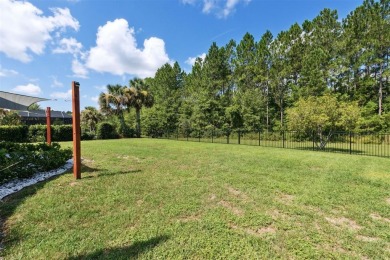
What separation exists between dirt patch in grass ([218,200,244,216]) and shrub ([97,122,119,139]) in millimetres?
18623

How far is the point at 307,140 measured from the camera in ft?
43.1

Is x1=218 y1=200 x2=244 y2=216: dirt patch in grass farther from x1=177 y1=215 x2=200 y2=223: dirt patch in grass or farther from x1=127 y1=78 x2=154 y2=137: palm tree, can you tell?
x1=127 y1=78 x2=154 y2=137: palm tree

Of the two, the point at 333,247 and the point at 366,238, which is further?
the point at 366,238

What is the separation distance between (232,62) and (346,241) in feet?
88.4

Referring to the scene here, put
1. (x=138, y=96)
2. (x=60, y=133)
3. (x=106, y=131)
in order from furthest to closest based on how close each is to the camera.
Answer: (x=138, y=96) < (x=106, y=131) < (x=60, y=133)

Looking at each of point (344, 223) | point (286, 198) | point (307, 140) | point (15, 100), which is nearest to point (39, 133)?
point (15, 100)

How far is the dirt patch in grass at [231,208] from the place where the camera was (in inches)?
125

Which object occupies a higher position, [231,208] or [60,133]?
[60,133]

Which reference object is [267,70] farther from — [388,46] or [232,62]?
[388,46]

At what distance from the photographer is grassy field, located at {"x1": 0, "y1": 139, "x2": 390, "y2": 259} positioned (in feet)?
7.48

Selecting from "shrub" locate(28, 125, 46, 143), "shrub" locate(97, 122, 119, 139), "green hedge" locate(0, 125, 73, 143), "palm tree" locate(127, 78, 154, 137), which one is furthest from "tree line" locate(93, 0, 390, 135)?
"shrub" locate(28, 125, 46, 143)

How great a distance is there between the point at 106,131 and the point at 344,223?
20149mm

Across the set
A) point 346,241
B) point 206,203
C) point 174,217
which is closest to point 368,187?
point 346,241

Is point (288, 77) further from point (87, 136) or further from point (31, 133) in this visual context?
point (31, 133)
